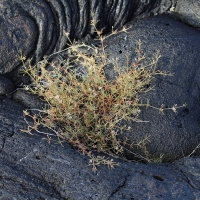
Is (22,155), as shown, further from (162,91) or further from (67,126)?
(162,91)

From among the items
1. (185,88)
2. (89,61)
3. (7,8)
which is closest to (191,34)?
(185,88)

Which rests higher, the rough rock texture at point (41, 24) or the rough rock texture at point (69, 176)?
the rough rock texture at point (41, 24)

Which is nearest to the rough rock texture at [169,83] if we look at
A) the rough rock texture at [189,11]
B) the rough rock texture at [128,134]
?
the rough rock texture at [128,134]

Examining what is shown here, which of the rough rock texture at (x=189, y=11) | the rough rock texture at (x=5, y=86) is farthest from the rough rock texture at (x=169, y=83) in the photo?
the rough rock texture at (x=5, y=86)

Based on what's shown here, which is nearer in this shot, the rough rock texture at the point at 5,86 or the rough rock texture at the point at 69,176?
the rough rock texture at the point at 69,176

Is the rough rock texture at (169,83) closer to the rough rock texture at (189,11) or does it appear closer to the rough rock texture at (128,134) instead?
the rough rock texture at (128,134)

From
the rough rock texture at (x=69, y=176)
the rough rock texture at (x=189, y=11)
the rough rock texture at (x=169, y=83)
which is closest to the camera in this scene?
the rough rock texture at (x=69, y=176)

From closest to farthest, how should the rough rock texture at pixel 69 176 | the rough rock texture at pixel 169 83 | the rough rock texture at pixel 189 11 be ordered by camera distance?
the rough rock texture at pixel 69 176 → the rough rock texture at pixel 169 83 → the rough rock texture at pixel 189 11

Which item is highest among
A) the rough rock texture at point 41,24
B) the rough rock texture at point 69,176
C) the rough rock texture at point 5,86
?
the rough rock texture at point 41,24
